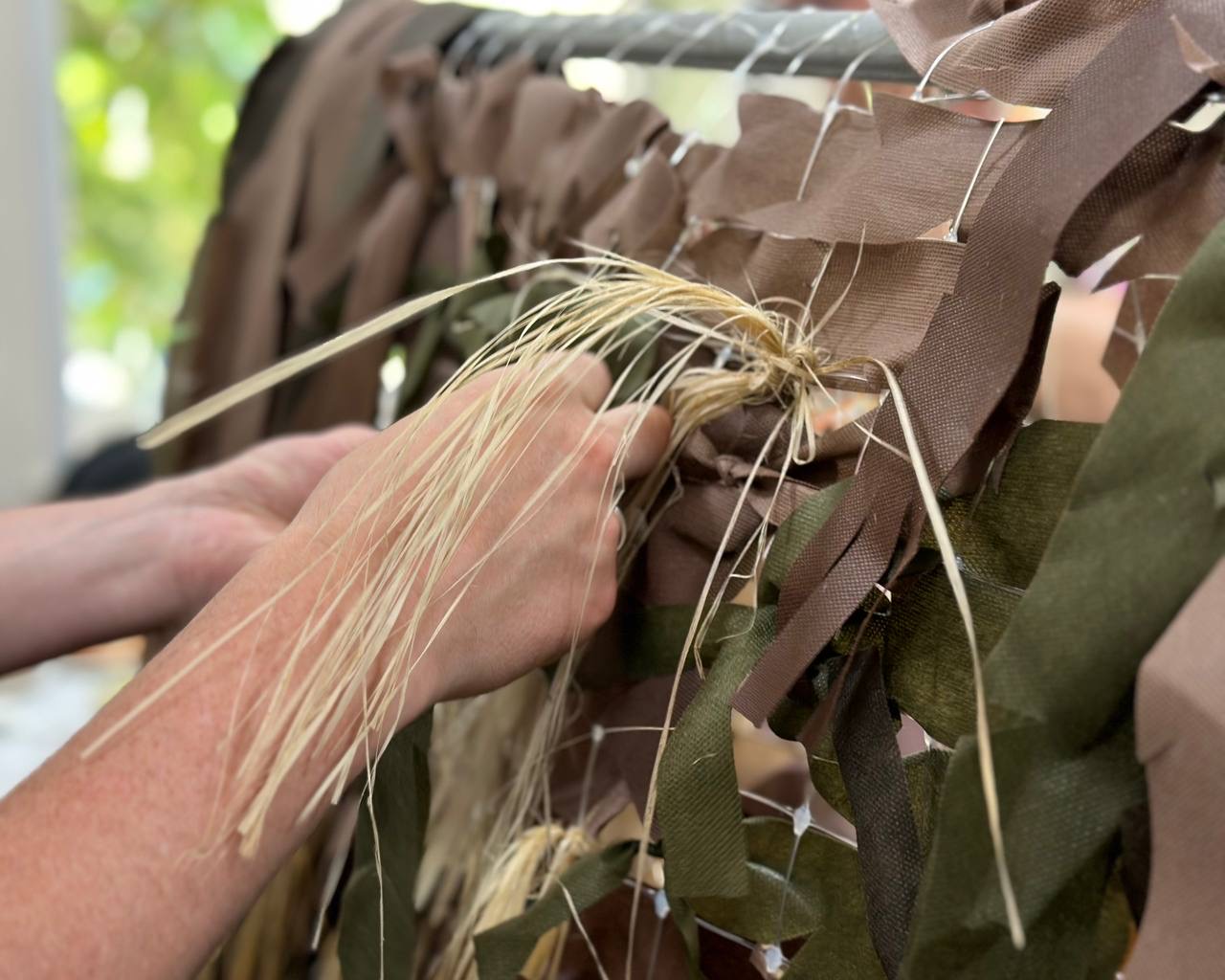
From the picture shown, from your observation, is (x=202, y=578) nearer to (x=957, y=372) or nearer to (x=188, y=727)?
(x=188, y=727)

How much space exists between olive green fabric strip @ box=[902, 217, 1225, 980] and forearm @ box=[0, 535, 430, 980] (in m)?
0.18

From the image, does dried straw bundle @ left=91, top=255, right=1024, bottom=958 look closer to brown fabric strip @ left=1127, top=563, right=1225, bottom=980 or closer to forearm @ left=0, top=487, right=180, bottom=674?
brown fabric strip @ left=1127, top=563, right=1225, bottom=980

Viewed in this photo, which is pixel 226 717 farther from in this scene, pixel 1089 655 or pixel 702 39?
pixel 702 39

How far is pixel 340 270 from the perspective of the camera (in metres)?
0.70

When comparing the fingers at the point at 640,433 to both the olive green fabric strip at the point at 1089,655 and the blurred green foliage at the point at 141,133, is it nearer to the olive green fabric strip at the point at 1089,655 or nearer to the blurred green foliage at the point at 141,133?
the olive green fabric strip at the point at 1089,655

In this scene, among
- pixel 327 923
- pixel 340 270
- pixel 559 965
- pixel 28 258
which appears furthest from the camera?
pixel 28 258

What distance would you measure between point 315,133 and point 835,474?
1.48 ft

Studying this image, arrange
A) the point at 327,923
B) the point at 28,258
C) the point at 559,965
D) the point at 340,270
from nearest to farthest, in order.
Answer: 1. the point at 559,965
2. the point at 327,923
3. the point at 340,270
4. the point at 28,258

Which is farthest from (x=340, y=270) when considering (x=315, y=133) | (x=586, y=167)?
(x=586, y=167)

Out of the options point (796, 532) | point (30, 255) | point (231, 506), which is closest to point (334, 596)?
point (796, 532)

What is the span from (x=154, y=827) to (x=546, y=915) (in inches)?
5.9

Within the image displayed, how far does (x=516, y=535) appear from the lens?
0.39 metres

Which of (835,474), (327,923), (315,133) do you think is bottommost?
(327,923)

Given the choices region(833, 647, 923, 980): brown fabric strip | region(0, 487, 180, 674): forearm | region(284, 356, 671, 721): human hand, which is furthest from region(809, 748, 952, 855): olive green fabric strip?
region(0, 487, 180, 674): forearm
